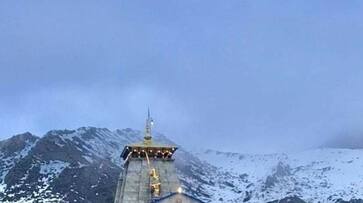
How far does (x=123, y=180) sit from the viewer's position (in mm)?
97562

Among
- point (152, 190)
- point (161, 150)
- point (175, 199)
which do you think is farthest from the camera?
point (161, 150)

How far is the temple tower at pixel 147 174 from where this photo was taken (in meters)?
92.6

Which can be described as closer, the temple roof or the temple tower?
the temple tower

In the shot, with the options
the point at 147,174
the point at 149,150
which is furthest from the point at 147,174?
the point at 149,150

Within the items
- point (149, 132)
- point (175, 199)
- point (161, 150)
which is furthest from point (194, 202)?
point (149, 132)

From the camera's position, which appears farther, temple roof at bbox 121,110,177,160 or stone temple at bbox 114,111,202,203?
temple roof at bbox 121,110,177,160

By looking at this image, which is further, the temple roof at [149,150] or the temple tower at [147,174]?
the temple roof at [149,150]

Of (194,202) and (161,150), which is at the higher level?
(161,150)

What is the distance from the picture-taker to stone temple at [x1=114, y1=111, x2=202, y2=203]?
92.6m

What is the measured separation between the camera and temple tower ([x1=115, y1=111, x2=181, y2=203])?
92.6 metres

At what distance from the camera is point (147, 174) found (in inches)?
3716

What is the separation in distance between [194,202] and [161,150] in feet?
46.1

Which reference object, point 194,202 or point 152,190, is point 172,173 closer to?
point 152,190

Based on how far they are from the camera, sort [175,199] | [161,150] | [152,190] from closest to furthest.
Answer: [175,199] → [152,190] → [161,150]
